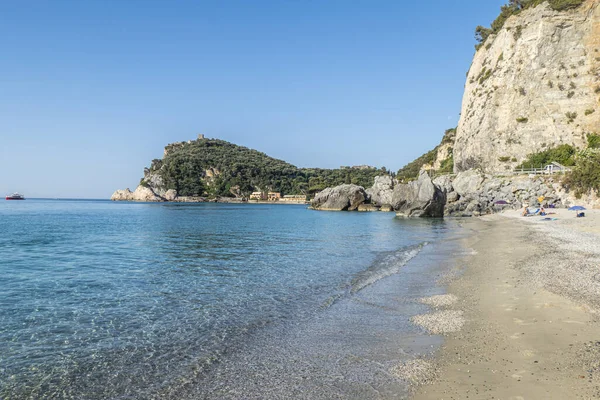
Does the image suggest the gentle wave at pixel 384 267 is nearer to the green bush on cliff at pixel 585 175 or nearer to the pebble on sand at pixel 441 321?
the pebble on sand at pixel 441 321

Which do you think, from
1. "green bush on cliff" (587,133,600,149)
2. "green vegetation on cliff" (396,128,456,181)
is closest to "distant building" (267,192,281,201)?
"green vegetation on cliff" (396,128,456,181)

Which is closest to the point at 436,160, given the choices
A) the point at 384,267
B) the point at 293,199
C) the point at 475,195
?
the point at 475,195

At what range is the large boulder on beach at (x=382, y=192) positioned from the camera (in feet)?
301

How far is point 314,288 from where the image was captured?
44.1 feet

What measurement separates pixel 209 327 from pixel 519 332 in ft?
21.9

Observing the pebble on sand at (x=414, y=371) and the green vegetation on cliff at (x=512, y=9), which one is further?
the green vegetation on cliff at (x=512, y=9)

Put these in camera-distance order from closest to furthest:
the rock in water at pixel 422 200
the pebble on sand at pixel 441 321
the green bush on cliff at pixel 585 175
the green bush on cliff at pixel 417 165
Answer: the pebble on sand at pixel 441 321
the green bush on cliff at pixel 585 175
the rock in water at pixel 422 200
the green bush on cliff at pixel 417 165

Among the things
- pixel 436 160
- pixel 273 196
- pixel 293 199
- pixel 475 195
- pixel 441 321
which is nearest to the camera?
pixel 441 321

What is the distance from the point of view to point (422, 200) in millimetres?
60375

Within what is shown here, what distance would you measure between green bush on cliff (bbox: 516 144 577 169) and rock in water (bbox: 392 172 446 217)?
15.6 m

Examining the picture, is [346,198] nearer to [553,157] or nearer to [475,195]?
[475,195]

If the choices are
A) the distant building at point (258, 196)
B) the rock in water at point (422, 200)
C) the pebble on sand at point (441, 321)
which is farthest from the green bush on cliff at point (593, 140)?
the distant building at point (258, 196)

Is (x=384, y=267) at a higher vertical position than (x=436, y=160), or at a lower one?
→ lower

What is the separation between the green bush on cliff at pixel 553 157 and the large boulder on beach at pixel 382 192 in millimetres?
31653
